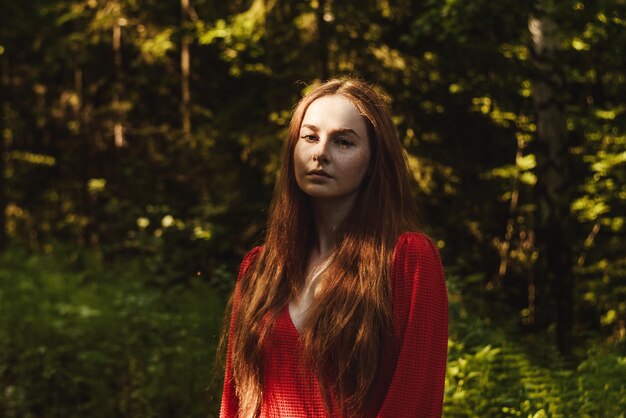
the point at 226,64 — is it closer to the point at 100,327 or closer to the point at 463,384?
the point at 100,327

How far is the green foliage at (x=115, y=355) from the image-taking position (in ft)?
21.3

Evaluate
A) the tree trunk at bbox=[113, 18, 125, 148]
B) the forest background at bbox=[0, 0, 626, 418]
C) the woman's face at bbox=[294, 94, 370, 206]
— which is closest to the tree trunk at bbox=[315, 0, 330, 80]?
the forest background at bbox=[0, 0, 626, 418]

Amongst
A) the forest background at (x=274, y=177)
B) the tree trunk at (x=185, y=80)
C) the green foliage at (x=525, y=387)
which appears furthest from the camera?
the tree trunk at (x=185, y=80)

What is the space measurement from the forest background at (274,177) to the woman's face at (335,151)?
1252 millimetres

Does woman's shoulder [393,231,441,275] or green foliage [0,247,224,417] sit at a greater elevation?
woman's shoulder [393,231,441,275]

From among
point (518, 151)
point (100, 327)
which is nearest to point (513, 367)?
point (100, 327)

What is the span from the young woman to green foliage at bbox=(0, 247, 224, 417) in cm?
335

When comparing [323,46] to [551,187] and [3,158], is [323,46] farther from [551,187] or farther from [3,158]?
[3,158]

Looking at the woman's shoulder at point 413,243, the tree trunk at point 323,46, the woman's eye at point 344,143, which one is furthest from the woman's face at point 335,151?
the tree trunk at point 323,46

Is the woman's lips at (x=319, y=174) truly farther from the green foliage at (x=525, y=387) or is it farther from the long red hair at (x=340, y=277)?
the green foliage at (x=525, y=387)

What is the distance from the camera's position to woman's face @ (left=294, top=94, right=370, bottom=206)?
7.86 ft

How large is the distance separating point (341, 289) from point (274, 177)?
7.95m

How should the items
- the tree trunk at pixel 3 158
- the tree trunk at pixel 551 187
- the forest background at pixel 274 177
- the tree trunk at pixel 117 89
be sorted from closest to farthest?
the forest background at pixel 274 177, the tree trunk at pixel 551 187, the tree trunk at pixel 117 89, the tree trunk at pixel 3 158

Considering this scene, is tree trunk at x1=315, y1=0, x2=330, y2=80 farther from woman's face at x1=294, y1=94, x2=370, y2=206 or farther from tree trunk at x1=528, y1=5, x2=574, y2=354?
woman's face at x1=294, y1=94, x2=370, y2=206
